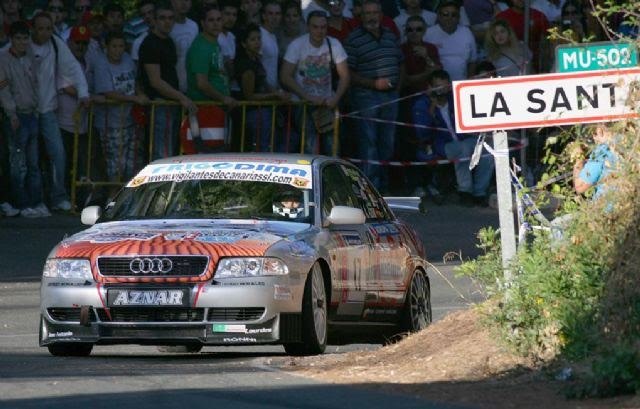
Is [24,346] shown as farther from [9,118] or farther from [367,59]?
[367,59]

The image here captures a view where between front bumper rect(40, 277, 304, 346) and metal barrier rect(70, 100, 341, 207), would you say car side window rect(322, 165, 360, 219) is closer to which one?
front bumper rect(40, 277, 304, 346)

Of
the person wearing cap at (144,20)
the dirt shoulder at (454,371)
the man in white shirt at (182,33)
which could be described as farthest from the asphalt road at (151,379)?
the person wearing cap at (144,20)

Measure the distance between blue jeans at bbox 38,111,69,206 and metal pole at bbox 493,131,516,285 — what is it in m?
12.0

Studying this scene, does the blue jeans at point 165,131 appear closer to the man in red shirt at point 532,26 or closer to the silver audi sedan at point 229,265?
the man in red shirt at point 532,26

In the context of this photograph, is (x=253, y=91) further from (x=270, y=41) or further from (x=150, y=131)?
(x=150, y=131)

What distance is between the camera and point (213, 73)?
23203 mm

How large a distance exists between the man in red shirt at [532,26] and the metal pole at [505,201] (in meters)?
14.3

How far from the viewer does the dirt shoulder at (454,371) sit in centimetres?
1007

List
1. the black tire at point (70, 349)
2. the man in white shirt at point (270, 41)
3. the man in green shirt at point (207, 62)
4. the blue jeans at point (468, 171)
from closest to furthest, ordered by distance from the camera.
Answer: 1. the black tire at point (70, 349)
2. the man in green shirt at point (207, 62)
3. the man in white shirt at point (270, 41)
4. the blue jeans at point (468, 171)

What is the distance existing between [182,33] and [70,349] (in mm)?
10702

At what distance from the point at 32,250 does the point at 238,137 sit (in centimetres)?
357

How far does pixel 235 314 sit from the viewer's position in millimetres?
12750

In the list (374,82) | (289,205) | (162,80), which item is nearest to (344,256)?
Answer: (289,205)

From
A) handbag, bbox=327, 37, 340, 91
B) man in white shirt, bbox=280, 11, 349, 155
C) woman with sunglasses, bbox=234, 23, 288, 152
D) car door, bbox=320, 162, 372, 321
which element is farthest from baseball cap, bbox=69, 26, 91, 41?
A: car door, bbox=320, 162, 372, 321
